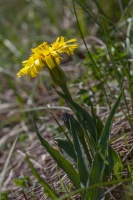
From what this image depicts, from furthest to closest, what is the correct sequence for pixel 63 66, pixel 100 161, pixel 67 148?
pixel 63 66
pixel 67 148
pixel 100 161

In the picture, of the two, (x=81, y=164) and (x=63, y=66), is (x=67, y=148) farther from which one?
(x=63, y=66)

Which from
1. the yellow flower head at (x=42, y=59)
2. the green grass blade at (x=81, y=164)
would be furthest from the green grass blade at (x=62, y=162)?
the yellow flower head at (x=42, y=59)

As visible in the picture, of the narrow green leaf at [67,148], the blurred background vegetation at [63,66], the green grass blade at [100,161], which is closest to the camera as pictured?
the green grass blade at [100,161]

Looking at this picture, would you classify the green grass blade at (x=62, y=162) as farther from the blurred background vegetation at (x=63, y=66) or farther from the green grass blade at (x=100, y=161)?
the blurred background vegetation at (x=63, y=66)

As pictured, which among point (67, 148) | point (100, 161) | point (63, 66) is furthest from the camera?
point (63, 66)

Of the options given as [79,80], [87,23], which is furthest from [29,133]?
[87,23]

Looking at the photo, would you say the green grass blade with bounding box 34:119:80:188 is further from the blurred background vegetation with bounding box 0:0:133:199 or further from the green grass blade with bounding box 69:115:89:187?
the blurred background vegetation with bounding box 0:0:133:199

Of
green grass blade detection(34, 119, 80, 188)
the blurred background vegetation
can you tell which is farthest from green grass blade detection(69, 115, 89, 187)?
the blurred background vegetation

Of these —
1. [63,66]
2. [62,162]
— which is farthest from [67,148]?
[63,66]

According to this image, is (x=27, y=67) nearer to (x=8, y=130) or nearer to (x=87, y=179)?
(x=87, y=179)
